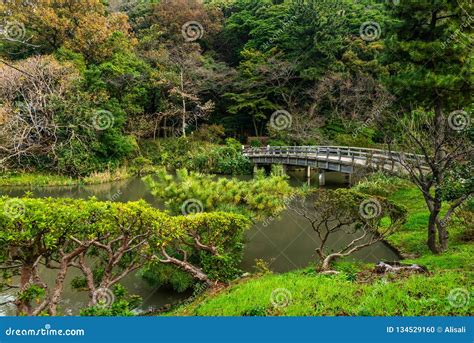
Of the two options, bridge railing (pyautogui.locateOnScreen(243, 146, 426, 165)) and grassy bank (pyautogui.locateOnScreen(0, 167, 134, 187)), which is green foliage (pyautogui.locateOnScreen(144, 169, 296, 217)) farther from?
grassy bank (pyautogui.locateOnScreen(0, 167, 134, 187))

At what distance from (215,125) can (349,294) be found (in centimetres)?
2674

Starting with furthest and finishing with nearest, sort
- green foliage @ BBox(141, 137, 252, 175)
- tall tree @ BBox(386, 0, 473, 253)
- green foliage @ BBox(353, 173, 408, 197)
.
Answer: green foliage @ BBox(141, 137, 252, 175), green foliage @ BBox(353, 173, 408, 197), tall tree @ BBox(386, 0, 473, 253)

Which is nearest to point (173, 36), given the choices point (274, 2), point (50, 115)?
point (274, 2)

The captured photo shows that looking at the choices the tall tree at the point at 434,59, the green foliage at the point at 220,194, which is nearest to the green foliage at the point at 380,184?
the tall tree at the point at 434,59

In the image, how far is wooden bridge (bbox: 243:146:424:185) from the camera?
51.7ft

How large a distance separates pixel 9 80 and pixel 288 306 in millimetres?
21587

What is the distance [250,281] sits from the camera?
7562 mm

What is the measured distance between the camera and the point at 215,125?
31.9 m

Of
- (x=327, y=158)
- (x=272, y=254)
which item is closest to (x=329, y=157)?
(x=327, y=158)

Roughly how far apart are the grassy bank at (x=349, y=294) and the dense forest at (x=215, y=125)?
0.28 ft

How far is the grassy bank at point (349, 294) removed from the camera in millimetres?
5348

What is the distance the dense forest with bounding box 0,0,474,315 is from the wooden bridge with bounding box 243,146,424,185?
760 millimetres

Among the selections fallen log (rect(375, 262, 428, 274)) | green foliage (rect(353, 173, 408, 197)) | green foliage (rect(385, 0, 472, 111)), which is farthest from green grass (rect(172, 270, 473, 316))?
green foliage (rect(385, 0, 472, 111))

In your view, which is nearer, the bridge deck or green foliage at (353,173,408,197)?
green foliage at (353,173,408,197)
